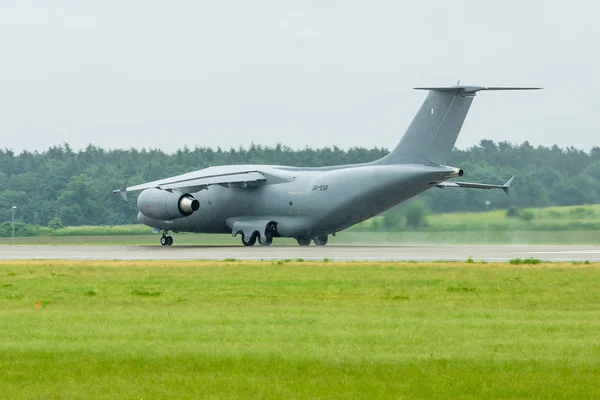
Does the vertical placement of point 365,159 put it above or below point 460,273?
above

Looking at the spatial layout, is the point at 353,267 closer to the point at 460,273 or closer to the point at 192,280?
the point at 460,273

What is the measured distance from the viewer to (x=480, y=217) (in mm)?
55656

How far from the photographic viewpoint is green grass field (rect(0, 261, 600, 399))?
42.2 ft

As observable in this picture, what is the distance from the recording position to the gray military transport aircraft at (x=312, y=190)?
167 ft

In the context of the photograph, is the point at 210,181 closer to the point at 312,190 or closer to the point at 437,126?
the point at 312,190

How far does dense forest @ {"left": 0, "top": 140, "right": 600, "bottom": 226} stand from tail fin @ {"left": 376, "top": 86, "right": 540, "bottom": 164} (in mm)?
5558

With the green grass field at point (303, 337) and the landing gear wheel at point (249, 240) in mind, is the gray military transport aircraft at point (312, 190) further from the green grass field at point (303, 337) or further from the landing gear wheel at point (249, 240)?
the green grass field at point (303, 337)

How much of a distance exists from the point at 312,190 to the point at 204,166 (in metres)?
36.7

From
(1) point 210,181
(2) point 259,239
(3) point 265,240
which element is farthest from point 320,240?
(1) point 210,181

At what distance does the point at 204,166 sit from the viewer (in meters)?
90.1

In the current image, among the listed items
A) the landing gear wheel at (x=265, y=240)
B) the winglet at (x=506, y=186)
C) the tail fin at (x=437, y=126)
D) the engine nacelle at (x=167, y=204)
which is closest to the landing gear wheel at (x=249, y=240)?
the landing gear wheel at (x=265, y=240)

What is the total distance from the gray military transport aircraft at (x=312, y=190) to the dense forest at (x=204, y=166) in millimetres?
1608

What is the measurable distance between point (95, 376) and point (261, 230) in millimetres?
43344

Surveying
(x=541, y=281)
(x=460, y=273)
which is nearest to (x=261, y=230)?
(x=460, y=273)
